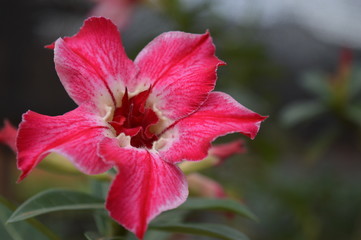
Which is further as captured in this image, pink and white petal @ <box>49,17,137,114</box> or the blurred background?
the blurred background

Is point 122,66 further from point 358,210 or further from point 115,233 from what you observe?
point 358,210

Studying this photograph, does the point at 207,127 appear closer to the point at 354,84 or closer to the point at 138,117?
the point at 138,117

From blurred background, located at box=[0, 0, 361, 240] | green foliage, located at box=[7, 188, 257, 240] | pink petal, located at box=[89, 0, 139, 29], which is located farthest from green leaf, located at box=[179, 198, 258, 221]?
pink petal, located at box=[89, 0, 139, 29]

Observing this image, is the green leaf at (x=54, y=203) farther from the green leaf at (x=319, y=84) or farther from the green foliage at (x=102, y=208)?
the green leaf at (x=319, y=84)

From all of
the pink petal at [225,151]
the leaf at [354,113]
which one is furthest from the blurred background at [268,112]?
the pink petal at [225,151]

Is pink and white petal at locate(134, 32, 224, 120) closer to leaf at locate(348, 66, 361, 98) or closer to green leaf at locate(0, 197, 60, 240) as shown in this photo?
green leaf at locate(0, 197, 60, 240)

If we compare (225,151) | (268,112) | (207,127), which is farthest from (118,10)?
(207,127)

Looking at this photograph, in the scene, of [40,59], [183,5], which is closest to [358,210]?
[183,5]
